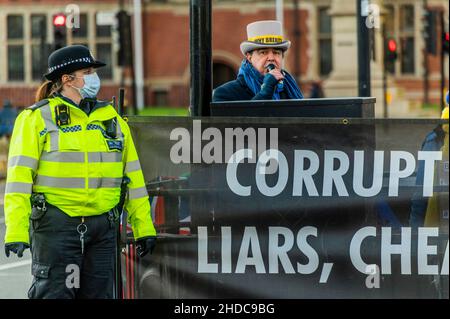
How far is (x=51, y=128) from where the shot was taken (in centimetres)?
618

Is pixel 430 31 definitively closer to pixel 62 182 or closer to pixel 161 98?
pixel 161 98

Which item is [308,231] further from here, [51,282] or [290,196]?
[51,282]

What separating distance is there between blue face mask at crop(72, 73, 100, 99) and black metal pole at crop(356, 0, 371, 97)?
8.24 m

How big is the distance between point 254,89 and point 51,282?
243 centimetres

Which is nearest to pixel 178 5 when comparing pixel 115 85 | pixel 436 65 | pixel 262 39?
pixel 115 85

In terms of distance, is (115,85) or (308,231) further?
(115,85)

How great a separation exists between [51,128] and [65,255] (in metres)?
0.70

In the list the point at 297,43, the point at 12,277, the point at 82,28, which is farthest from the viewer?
the point at 82,28

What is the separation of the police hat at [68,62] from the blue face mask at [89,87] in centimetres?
7

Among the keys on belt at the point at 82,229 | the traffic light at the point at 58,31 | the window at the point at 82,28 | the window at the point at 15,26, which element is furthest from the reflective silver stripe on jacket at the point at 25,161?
the window at the point at 15,26

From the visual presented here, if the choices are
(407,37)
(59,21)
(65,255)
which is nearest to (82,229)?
(65,255)

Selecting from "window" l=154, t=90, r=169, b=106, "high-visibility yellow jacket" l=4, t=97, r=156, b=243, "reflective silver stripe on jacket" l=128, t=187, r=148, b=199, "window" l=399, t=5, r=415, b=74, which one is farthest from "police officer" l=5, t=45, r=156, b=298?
"window" l=399, t=5, r=415, b=74

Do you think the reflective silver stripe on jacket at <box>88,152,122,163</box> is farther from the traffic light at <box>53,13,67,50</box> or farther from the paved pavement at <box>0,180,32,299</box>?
the traffic light at <box>53,13,67,50</box>

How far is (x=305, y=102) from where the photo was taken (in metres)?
6.85
